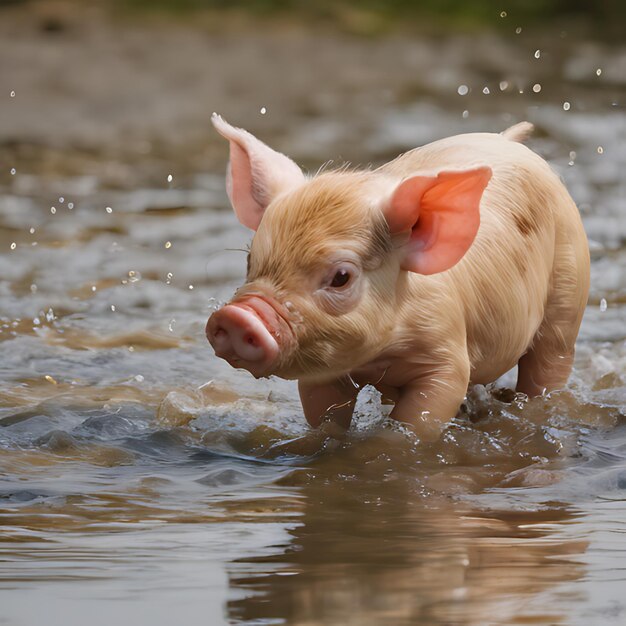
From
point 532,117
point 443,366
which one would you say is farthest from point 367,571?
point 532,117

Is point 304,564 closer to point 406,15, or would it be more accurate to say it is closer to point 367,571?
point 367,571

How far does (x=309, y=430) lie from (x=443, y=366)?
494mm

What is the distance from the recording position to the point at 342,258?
3.45 meters

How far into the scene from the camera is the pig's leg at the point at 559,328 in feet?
14.4

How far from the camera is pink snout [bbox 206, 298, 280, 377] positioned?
3.18m

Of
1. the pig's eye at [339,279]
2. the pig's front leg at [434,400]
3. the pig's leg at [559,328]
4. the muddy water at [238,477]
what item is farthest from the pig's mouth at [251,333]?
the pig's leg at [559,328]

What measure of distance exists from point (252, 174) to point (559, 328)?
1194mm

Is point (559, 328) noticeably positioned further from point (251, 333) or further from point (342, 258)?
point (251, 333)

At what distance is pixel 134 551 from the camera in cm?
266

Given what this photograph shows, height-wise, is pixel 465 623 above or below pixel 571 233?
below

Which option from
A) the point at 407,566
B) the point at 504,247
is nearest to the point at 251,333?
the point at 407,566

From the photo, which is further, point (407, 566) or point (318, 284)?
point (318, 284)

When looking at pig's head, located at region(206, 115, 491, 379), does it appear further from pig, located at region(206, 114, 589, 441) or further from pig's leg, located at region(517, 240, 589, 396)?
pig's leg, located at region(517, 240, 589, 396)

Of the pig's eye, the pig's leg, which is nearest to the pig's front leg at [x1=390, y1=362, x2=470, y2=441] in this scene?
the pig's eye
